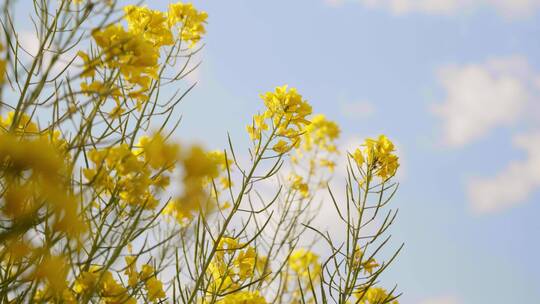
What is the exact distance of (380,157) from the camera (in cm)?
249

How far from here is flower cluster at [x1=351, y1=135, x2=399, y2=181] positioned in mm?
2480

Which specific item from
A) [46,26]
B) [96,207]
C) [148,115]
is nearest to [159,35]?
[148,115]

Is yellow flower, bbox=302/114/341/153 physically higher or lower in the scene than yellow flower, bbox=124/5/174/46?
higher

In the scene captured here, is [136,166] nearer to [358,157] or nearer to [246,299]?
[246,299]

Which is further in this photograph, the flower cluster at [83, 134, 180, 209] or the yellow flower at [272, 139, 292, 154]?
the yellow flower at [272, 139, 292, 154]

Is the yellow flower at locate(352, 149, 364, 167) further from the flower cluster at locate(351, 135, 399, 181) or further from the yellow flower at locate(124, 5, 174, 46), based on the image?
the yellow flower at locate(124, 5, 174, 46)

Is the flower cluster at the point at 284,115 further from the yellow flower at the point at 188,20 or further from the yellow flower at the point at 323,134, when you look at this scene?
the yellow flower at the point at 323,134

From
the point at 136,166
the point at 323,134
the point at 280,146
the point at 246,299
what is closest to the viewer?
the point at 136,166

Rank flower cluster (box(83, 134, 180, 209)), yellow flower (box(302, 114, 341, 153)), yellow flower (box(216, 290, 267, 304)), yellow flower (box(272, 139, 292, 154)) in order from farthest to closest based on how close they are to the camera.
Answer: yellow flower (box(302, 114, 341, 153))
yellow flower (box(272, 139, 292, 154))
yellow flower (box(216, 290, 267, 304))
flower cluster (box(83, 134, 180, 209))

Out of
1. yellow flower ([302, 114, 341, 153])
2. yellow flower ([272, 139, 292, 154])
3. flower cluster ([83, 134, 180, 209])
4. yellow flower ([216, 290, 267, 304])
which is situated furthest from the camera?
yellow flower ([302, 114, 341, 153])

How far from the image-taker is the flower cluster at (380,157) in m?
2.48

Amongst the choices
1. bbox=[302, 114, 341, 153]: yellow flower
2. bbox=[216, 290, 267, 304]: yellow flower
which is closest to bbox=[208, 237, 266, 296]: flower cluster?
bbox=[216, 290, 267, 304]: yellow flower

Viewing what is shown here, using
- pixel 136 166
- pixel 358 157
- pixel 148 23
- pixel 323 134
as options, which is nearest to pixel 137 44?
pixel 136 166

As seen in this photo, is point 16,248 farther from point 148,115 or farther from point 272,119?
point 272,119
